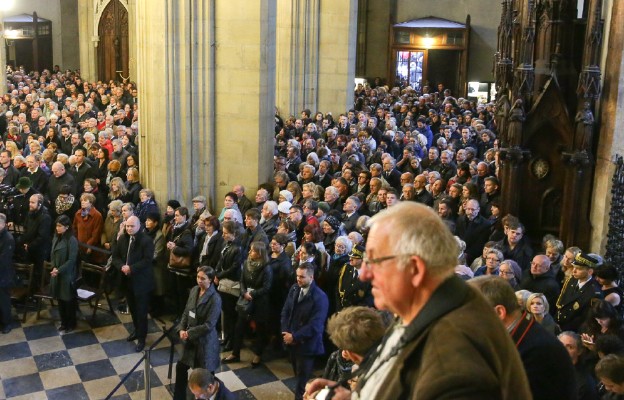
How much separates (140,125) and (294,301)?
601 centimetres

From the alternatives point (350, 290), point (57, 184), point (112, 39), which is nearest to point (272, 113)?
point (57, 184)

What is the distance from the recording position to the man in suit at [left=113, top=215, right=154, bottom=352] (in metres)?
8.91

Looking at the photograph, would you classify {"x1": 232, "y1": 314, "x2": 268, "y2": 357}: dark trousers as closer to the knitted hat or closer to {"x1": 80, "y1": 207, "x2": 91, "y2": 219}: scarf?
the knitted hat

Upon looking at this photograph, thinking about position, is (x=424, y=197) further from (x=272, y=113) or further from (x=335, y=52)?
(x=335, y=52)

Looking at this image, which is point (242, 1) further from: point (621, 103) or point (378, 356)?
point (378, 356)

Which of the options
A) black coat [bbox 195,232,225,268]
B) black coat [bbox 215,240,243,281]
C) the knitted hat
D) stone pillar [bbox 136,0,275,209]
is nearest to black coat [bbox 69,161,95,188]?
stone pillar [bbox 136,0,275,209]

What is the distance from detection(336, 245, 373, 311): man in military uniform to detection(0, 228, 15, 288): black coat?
4.16m

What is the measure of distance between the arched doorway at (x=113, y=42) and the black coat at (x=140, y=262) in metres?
20.8

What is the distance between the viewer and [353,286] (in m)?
7.72

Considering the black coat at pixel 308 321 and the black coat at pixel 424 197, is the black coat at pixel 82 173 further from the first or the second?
the black coat at pixel 308 321

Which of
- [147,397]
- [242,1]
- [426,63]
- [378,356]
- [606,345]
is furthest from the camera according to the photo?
[426,63]

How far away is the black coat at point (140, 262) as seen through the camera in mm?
8922

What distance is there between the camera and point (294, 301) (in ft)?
24.6

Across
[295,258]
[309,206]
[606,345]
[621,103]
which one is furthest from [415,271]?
[309,206]
